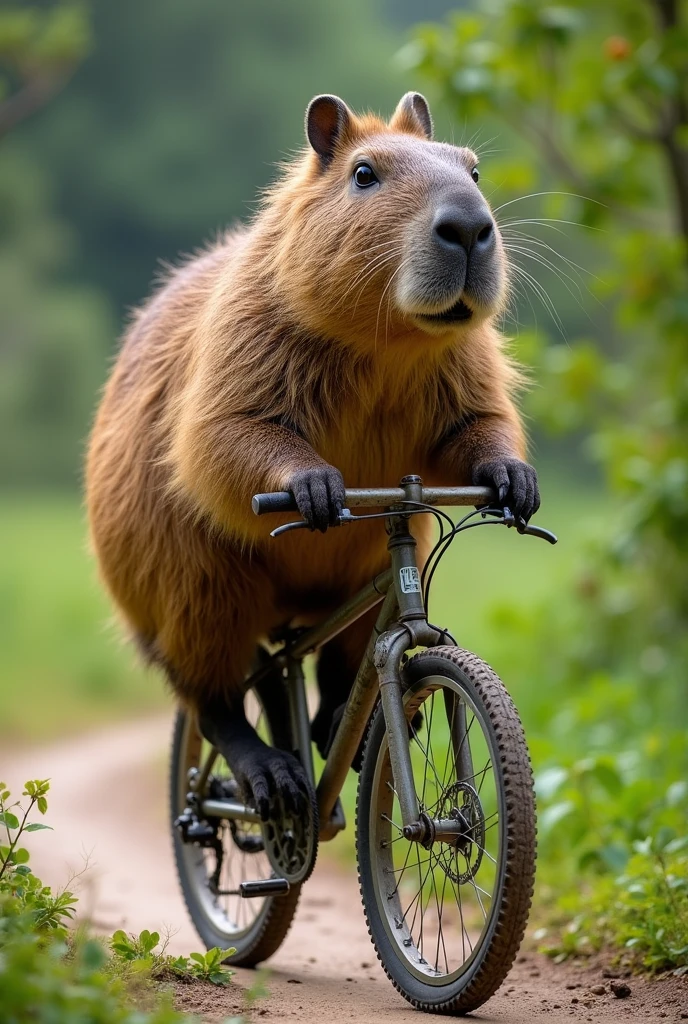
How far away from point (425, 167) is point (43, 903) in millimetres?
1911

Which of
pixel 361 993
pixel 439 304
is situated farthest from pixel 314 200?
pixel 361 993

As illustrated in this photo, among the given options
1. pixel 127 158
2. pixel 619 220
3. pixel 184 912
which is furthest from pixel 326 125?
pixel 127 158

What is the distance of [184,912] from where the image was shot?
4824mm

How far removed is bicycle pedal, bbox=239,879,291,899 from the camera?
333 cm

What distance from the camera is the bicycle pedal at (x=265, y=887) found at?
333 centimetres

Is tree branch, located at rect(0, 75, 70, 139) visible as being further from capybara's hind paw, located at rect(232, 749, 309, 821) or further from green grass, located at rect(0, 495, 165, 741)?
capybara's hind paw, located at rect(232, 749, 309, 821)

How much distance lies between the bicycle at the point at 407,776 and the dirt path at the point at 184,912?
6.6 inches

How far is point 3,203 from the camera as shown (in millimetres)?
17156

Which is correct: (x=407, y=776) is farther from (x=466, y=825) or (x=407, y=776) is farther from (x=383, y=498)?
(x=383, y=498)

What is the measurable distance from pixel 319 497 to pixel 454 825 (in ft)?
2.62

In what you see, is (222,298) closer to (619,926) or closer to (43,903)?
(43,903)

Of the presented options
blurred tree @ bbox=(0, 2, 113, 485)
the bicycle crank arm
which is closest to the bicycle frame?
the bicycle crank arm

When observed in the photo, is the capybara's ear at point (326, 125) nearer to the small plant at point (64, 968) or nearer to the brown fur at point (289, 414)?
the brown fur at point (289, 414)

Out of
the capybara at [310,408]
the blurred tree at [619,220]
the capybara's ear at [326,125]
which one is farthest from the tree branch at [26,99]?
the capybara's ear at [326,125]
